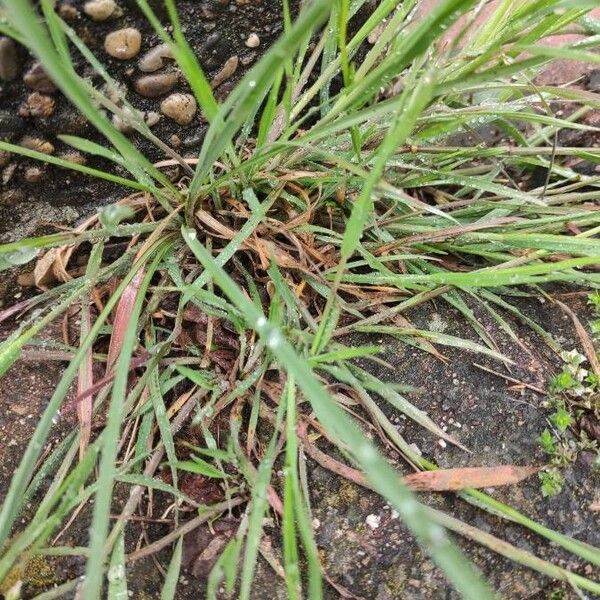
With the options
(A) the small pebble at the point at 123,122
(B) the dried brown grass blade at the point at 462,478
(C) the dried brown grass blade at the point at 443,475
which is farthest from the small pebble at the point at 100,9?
(B) the dried brown grass blade at the point at 462,478

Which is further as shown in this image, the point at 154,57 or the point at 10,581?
the point at 154,57

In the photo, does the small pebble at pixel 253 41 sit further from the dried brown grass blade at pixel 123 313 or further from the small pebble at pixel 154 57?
the dried brown grass blade at pixel 123 313

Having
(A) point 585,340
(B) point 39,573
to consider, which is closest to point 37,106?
(B) point 39,573

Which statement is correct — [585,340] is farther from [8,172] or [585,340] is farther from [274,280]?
[8,172]

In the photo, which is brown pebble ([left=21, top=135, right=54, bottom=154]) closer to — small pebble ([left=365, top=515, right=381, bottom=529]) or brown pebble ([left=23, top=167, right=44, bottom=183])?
brown pebble ([left=23, top=167, right=44, bottom=183])

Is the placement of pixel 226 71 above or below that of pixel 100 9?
below

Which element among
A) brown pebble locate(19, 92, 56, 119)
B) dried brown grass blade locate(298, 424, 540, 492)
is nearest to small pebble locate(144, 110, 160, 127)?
brown pebble locate(19, 92, 56, 119)

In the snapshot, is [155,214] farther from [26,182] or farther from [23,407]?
[23,407]
